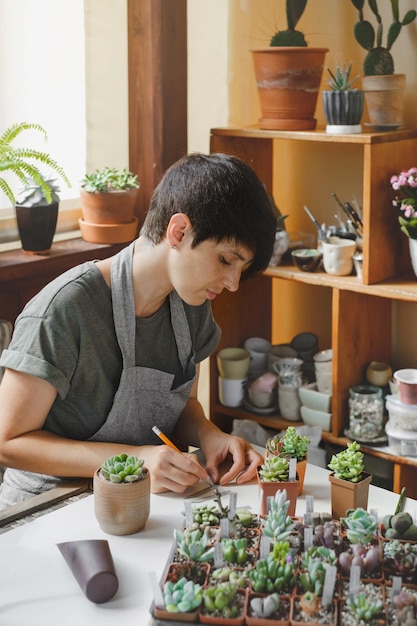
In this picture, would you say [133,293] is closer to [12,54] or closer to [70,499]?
[70,499]

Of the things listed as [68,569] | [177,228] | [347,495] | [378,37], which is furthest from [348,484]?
[378,37]

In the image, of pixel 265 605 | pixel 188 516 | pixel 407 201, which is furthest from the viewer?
pixel 407 201

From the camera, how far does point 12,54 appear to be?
2.79 m

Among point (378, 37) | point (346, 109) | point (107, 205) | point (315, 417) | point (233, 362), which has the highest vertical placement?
point (378, 37)

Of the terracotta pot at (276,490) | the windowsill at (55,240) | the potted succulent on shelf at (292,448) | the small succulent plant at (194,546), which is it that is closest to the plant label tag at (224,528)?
the small succulent plant at (194,546)

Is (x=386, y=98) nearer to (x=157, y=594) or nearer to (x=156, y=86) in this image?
(x=156, y=86)

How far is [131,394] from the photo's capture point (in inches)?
74.2

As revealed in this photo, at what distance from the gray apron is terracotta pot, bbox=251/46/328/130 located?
41.6 inches

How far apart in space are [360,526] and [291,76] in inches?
68.6

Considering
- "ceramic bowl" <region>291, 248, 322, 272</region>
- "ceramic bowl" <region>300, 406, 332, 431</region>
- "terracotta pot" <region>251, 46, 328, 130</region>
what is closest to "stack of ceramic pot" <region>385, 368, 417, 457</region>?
"ceramic bowl" <region>300, 406, 332, 431</region>

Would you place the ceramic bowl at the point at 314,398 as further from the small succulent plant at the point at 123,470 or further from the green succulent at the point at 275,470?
the small succulent plant at the point at 123,470

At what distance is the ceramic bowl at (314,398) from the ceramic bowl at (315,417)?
0.01 m

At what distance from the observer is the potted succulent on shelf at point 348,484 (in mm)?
1518

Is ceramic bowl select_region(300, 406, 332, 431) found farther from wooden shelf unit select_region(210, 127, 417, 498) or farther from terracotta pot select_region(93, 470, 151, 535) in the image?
terracotta pot select_region(93, 470, 151, 535)
